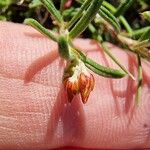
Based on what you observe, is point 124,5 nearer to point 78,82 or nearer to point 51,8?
point 51,8

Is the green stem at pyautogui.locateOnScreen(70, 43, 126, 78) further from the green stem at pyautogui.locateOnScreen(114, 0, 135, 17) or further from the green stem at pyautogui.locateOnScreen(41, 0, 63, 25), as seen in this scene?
the green stem at pyautogui.locateOnScreen(114, 0, 135, 17)

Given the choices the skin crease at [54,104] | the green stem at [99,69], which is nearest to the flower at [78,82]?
the green stem at [99,69]

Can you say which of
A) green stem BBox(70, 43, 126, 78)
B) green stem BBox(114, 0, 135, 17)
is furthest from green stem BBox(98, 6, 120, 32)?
green stem BBox(70, 43, 126, 78)

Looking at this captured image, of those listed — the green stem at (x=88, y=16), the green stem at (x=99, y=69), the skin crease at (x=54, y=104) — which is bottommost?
the skin crease at (x=54, y=104)

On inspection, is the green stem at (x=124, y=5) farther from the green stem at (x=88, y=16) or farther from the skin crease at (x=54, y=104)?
the green stem at (x=88, y=16)

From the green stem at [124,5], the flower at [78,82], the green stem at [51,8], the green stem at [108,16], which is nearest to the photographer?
the flower at [78,82]
